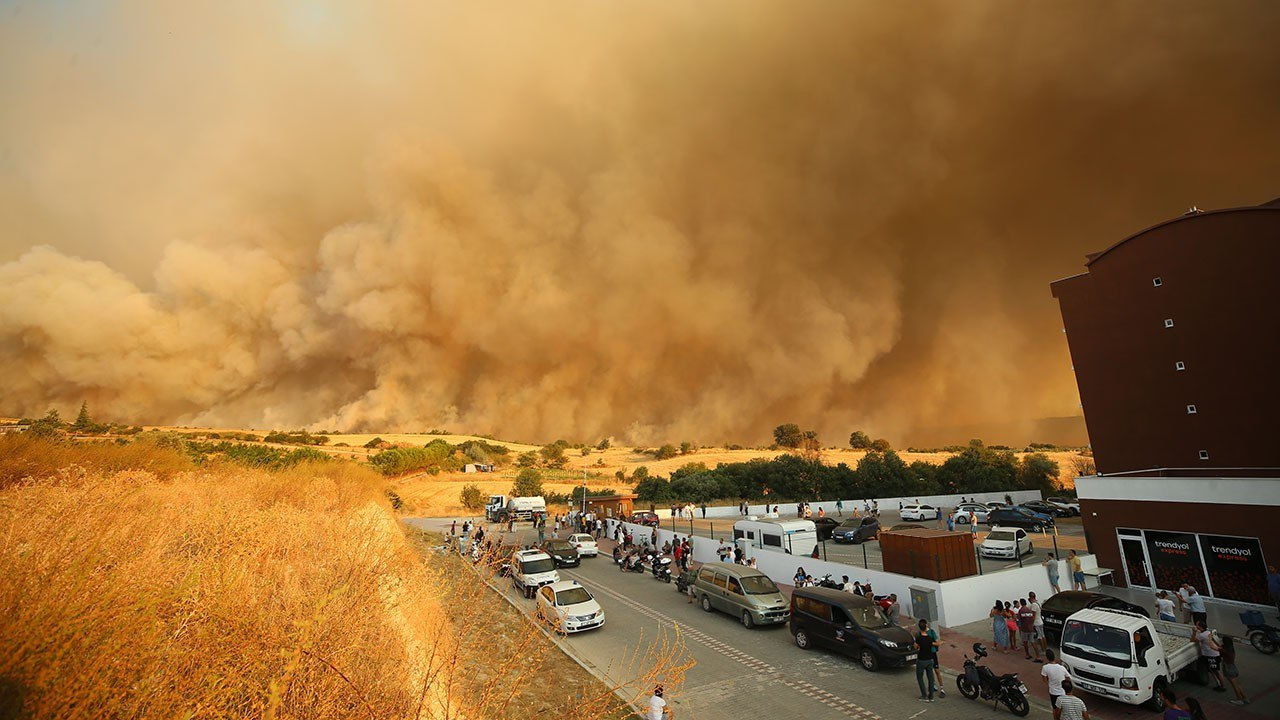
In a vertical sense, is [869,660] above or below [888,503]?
above

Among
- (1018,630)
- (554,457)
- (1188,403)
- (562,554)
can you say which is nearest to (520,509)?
(562,554)

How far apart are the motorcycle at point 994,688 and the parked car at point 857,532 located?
16404 mm

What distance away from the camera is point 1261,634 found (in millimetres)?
10688

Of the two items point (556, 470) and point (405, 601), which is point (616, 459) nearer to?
point (556, 470)

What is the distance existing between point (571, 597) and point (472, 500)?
3551 centimetres

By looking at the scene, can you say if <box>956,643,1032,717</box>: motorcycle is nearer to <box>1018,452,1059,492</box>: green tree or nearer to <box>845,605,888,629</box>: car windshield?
<box>845,605,888,629</box>: car windshield

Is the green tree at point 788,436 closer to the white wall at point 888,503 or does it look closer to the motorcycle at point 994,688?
the white wall at point 888,503

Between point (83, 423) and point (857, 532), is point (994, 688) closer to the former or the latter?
point (857, 532)

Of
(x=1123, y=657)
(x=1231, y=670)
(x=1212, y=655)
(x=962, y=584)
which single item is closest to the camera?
(x=1123, y=657)

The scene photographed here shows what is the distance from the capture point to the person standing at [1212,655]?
354 inches

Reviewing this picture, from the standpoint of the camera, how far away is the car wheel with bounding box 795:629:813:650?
1202 cm

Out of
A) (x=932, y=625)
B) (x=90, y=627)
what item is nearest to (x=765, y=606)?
(x=932, y=625)

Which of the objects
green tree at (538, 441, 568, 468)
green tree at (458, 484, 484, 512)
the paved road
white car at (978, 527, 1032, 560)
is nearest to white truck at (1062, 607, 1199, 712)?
the paved road

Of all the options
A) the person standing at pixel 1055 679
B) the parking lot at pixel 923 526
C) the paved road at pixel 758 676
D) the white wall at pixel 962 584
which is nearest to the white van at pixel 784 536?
the parking lot at pixel 923 526
